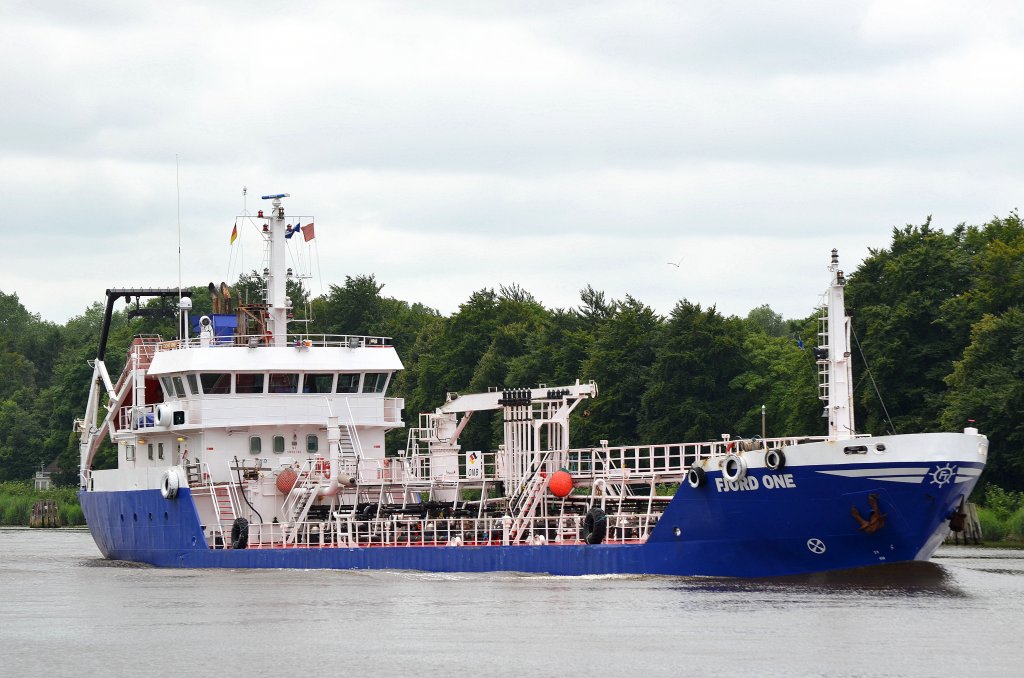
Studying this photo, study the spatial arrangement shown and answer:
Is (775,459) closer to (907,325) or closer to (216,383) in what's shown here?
(216,383)

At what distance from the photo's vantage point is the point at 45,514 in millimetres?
106438

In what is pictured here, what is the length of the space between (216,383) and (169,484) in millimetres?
3279

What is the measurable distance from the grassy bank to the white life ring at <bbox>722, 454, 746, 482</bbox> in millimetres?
72378

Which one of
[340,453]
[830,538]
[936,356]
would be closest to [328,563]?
[340,453]

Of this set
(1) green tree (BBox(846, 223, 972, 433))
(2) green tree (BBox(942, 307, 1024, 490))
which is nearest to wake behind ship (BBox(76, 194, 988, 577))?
(2) green tree (BBox(942, 307, 1024, 490))

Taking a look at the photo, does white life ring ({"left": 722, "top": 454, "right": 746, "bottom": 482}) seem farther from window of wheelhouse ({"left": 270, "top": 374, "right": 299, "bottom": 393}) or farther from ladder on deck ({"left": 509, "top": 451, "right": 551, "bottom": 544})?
window of wheelhouse ({"left": 270, "top": 374, "right": 299, "bottom": 393})

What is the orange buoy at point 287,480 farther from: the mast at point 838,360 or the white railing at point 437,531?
the mast at point 838,360

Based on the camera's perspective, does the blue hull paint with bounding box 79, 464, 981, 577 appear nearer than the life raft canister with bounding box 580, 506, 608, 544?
Yes

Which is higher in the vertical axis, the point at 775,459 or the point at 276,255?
the point at 276,255

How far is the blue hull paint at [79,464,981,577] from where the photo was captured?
38.9 meters

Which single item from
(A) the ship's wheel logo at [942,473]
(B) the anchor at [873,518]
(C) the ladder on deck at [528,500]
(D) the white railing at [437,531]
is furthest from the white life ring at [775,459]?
(C) the ladder on deck at [528,500]

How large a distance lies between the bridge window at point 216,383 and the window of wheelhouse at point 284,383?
1284mm

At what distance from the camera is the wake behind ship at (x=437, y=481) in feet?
129

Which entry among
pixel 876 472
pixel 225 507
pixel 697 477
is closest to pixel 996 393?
pixel 697 477
